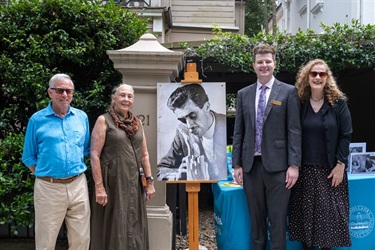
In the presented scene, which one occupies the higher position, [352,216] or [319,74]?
[319,74]

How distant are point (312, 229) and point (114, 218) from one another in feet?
5.44

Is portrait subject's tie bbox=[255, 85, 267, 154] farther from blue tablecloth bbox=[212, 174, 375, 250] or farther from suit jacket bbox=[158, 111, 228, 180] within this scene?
blue tablecloth bbox=[212, 174, 375, 250]

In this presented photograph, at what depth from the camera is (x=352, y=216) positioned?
12.9ft

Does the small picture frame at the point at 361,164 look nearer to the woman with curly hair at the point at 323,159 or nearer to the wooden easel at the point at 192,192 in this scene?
the woman with curly hair at the point at 323,159

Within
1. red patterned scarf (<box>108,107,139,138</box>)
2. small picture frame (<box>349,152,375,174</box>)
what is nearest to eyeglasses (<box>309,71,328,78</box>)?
small picture frame (<box>349,152,375,174</box>)

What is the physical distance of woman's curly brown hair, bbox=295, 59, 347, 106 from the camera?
11.1 feet

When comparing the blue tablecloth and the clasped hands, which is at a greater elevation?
the clasped hands

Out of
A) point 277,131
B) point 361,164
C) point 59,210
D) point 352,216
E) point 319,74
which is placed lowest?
point 352,216

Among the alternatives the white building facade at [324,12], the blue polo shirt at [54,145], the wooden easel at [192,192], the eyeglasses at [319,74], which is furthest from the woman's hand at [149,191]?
the white building facade at [324,12]

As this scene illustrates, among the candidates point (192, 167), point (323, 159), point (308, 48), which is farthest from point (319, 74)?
point (308, 48)

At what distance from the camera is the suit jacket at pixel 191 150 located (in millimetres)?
3779

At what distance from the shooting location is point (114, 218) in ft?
11.0

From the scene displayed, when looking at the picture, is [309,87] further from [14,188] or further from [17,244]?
[17,244]

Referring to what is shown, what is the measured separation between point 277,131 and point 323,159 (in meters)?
0.45
